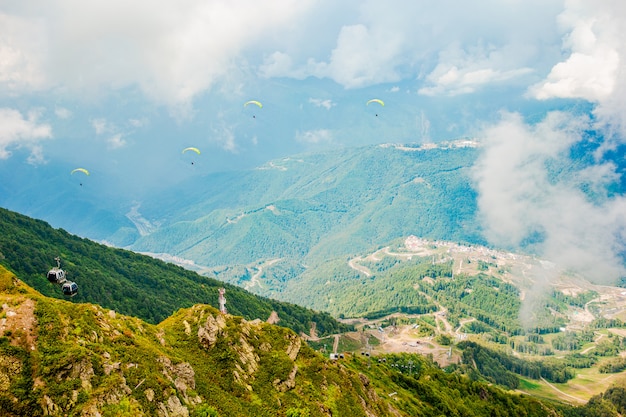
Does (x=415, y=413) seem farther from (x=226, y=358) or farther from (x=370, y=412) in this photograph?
(x=226, y=358)

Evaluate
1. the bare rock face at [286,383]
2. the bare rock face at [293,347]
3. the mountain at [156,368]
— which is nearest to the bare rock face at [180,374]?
the mountain at [156,368]

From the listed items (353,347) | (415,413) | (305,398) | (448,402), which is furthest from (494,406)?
(305,398)

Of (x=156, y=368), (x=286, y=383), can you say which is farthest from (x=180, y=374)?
(x=286, y=383)

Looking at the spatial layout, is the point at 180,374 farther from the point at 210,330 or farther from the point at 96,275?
the point at 96,275

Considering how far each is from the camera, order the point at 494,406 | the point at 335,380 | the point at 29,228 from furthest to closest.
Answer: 1. the point at 29,228
2. the point at 494,406
3. the point at 335,380

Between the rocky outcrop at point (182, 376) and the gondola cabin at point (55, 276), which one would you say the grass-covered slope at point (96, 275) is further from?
the rocky outcrop at point (182, 376)

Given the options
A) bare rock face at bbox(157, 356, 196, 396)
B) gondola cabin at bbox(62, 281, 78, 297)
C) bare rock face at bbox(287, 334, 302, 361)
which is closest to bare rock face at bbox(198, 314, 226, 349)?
bare rock face at bbox(157, 356, 196, 396)
